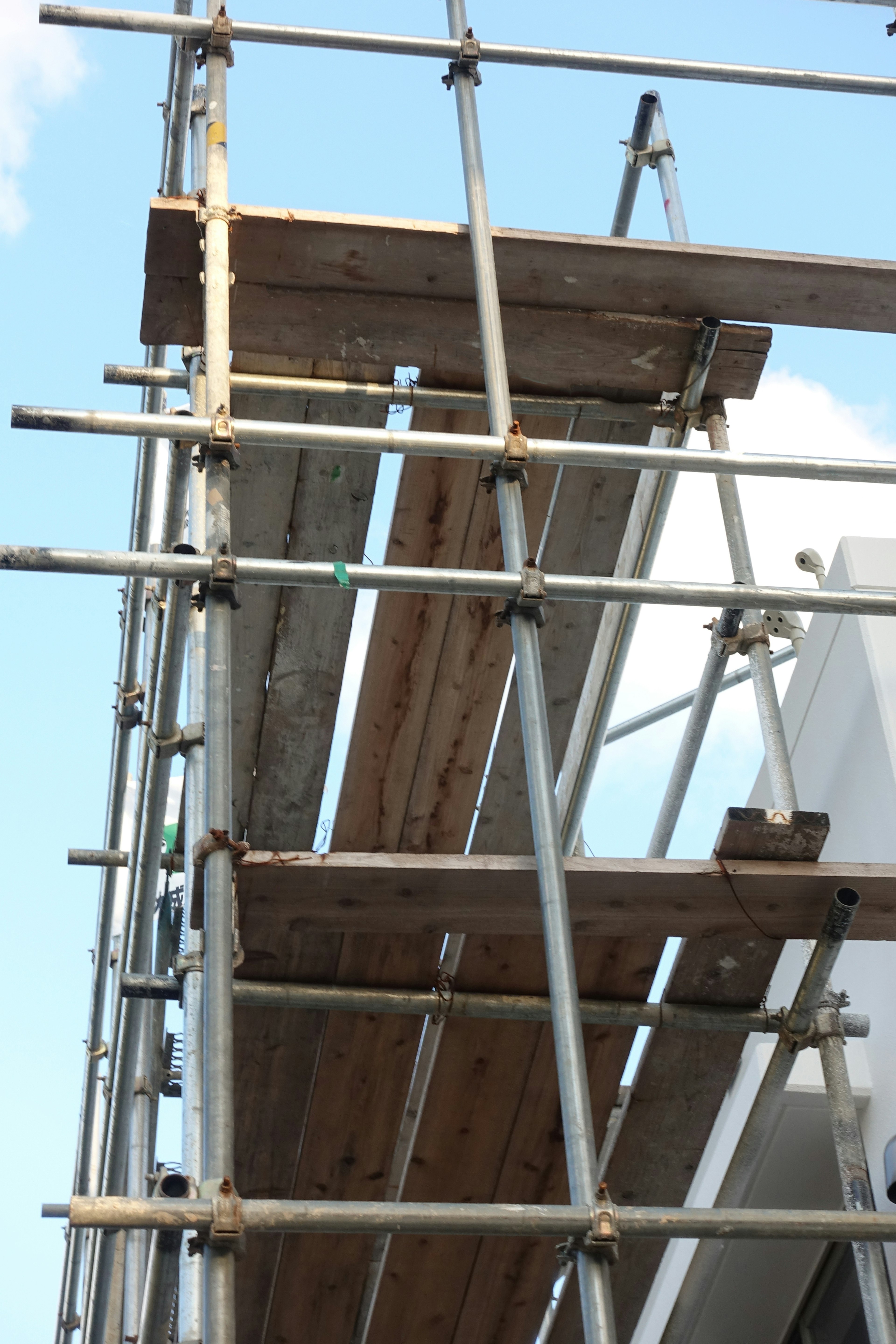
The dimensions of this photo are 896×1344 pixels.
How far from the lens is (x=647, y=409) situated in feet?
16.3

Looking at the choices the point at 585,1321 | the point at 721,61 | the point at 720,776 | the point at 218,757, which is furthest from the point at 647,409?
the point at 720,776

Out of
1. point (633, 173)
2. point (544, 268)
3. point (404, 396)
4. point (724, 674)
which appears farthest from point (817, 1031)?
point (633, 173)

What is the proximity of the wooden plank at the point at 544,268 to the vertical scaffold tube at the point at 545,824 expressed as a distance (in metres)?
0.18

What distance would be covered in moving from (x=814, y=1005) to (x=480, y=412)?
2297mm

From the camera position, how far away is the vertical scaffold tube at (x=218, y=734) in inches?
102

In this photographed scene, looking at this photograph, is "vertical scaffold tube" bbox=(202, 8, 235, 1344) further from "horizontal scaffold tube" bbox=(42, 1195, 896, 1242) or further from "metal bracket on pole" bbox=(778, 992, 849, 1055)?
"metal bracket on pole" bbox=(778, 992, 849, 1055)

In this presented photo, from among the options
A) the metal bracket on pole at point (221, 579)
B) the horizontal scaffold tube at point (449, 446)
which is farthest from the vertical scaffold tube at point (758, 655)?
the metal bracket on pole at point (221, 579)

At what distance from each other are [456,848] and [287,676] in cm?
92

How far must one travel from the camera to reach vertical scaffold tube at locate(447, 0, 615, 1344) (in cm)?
270

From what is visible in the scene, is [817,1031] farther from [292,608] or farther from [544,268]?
[544,268]

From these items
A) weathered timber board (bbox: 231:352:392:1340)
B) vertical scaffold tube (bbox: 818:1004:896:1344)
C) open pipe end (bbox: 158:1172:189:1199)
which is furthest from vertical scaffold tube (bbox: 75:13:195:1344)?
open pipe end (bbox: 158:1172:189:1199)

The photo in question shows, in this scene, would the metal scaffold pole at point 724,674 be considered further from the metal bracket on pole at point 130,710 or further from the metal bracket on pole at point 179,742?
the metal bracket on pole at point 130,710

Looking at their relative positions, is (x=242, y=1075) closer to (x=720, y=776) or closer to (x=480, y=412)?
(x=480, y=412)

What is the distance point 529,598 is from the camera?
11.7 ft
